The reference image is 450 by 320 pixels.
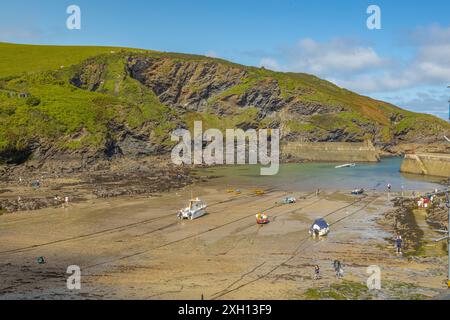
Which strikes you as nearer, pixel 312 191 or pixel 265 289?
pixel 265 289

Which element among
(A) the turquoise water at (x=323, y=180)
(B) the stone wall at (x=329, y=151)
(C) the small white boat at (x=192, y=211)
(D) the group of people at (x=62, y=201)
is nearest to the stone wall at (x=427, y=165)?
(A) the turquoise water at (x=323, y=180)

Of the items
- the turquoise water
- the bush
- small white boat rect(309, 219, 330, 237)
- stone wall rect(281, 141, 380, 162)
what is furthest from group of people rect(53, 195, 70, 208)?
stone wall rect(281, 141, 380, 162)

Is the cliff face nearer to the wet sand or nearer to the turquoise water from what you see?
the turquoise water

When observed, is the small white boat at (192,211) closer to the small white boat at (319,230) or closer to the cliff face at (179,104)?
the small white boat at (319,230)

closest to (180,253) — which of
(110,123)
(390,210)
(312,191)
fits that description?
(390,210)
